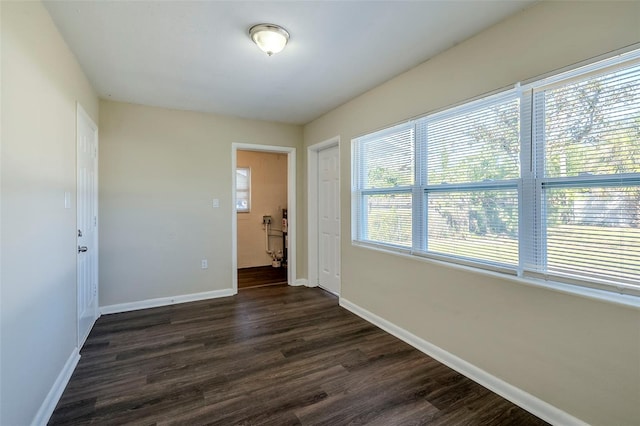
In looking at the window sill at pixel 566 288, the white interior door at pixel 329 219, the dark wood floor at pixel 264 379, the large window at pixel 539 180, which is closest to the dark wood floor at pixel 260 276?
the white interior door at pixel 329 219

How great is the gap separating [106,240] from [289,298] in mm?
2311

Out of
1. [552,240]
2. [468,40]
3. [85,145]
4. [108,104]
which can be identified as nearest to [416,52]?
[468,40]

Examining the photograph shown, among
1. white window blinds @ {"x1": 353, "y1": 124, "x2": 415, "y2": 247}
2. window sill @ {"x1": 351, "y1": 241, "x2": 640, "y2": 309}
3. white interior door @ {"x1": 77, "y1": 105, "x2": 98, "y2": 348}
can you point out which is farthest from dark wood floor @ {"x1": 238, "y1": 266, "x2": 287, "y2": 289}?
window sill @ {"x1": 351, "y1": 241, "x2": 640, "y2": 309}

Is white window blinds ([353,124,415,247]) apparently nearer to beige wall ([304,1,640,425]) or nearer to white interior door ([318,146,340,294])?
beige wall ([304,1,640,425])

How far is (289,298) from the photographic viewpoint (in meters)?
4.02

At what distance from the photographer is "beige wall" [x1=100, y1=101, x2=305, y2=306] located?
3498mm

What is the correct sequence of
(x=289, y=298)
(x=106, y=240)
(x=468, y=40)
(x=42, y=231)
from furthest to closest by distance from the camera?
(x=289, y=298) < (x=106, y=240) < (x=468, y=40) < (x=42, y=231)

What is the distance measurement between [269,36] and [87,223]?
2458 millimetres

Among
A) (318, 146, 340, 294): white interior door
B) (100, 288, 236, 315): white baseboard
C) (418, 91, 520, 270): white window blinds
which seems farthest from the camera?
(318, 146, 340, 294): white interior door

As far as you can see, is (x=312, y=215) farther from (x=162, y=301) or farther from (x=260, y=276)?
(x=162, y=301)

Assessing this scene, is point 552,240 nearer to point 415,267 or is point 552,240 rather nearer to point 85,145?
point 415,267

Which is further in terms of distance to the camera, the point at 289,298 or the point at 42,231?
the point at 289,298

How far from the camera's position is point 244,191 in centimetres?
609

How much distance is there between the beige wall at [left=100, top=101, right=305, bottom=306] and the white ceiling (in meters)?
0.48
